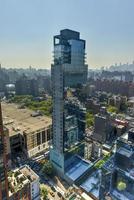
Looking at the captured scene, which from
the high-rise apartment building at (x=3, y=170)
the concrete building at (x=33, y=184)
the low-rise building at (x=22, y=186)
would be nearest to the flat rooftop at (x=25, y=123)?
the concrete building at (x=33, y=184)

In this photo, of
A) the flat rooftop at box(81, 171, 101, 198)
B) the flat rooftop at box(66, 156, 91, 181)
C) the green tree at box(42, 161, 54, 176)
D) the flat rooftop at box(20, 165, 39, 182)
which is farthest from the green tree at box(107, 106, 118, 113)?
the flat rooftop at box(20, 165, 39, 182)

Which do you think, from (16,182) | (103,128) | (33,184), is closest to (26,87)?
(103,128)

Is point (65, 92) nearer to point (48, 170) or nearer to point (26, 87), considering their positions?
point (48, 170)

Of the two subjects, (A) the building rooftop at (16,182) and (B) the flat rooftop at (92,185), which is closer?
(A) the building rooftop at (16,182)

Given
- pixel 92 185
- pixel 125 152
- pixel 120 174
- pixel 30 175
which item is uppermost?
pixel 125 152

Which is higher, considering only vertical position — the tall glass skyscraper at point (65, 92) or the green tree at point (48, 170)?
the tall glass skyscraper at point (65, 92)

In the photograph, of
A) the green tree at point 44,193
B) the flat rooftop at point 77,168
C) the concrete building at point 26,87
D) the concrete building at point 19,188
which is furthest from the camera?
the concrete building at point 26,87

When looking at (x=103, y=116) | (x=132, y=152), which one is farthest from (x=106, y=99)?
(x=132, y=152)

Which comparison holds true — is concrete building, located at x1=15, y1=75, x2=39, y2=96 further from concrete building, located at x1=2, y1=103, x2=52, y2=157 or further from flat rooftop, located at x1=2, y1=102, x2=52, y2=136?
concrete building, located at x1=2, y1=103, x2=52, y2=157

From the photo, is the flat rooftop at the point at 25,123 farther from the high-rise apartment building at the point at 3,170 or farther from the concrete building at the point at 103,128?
the high-rise apartment building at the point at 3,170
